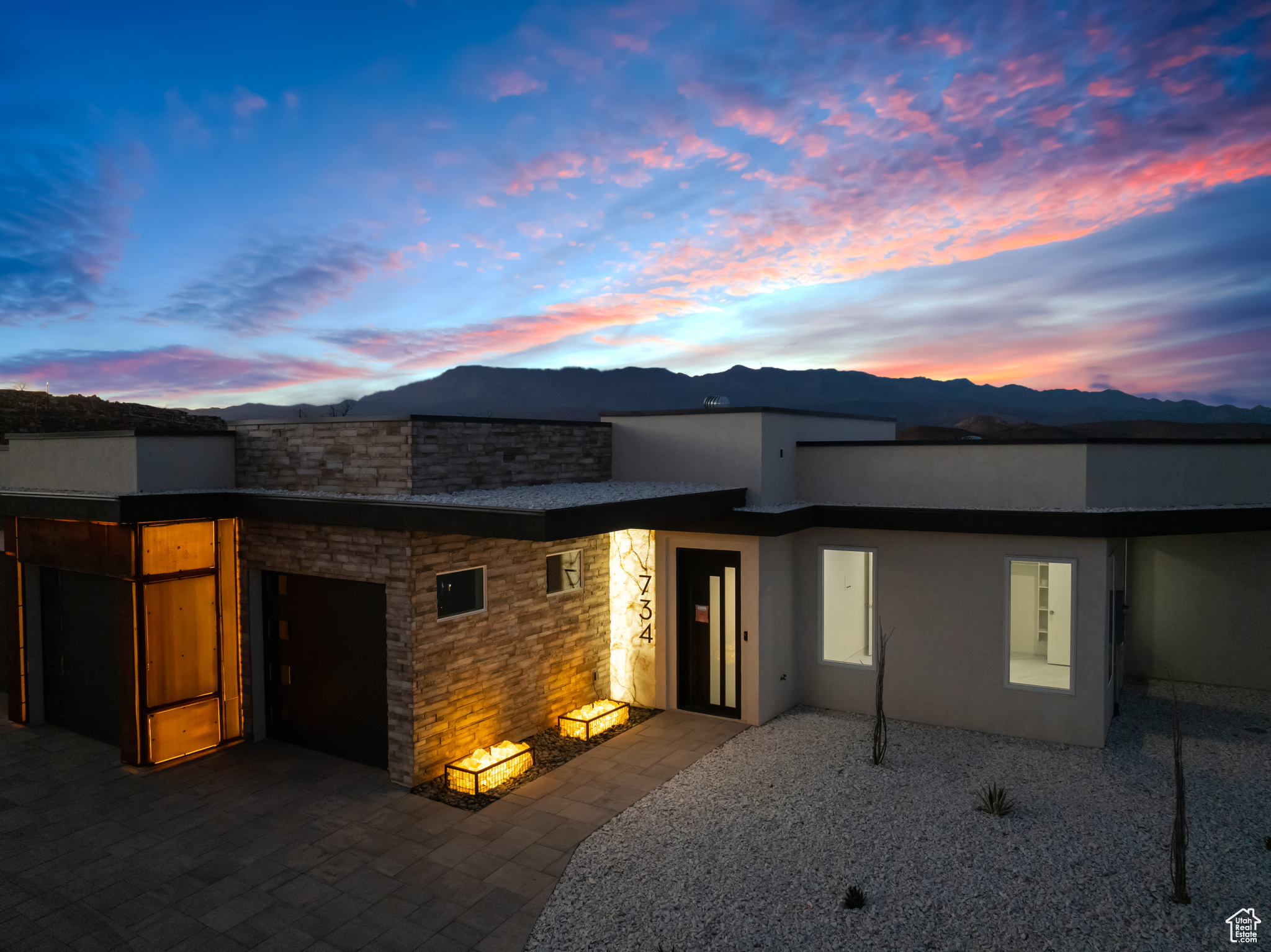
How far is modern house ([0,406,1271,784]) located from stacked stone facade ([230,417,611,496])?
0.12 feet

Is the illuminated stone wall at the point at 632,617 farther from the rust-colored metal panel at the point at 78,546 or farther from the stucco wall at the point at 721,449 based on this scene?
the rust-colored metal panel at the point at 78,546

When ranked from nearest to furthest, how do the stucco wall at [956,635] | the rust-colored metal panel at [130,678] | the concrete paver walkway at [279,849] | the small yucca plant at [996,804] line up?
1. the concrete paver walkway at [279,849]
2. the small yucca plant at [996,804]
3. the rust-colored metal panel at [130,678]
4. the stucco wall at [956,635]

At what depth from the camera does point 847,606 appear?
984cm

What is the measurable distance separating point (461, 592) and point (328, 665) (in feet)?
6.44

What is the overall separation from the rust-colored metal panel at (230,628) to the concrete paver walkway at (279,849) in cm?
44

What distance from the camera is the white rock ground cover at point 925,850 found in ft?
15.5

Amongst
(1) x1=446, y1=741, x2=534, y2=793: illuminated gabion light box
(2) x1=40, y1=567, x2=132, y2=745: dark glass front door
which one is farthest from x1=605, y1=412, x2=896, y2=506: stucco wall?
(2) x1=40, y1=567, x2=132, y2=745: dark glass front door

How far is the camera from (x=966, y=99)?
1069cm

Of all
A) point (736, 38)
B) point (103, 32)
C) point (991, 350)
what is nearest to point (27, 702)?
point (103, 32)

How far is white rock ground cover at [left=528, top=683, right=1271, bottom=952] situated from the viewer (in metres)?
4.74

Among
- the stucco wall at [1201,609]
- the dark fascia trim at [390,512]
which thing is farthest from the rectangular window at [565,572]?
the stucco wall at [1201,609]

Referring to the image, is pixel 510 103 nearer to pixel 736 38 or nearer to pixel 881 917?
pixel 736 38

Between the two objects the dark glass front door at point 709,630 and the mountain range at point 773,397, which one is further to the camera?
the mountain range at point 773,397

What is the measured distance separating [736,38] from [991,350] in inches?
724
